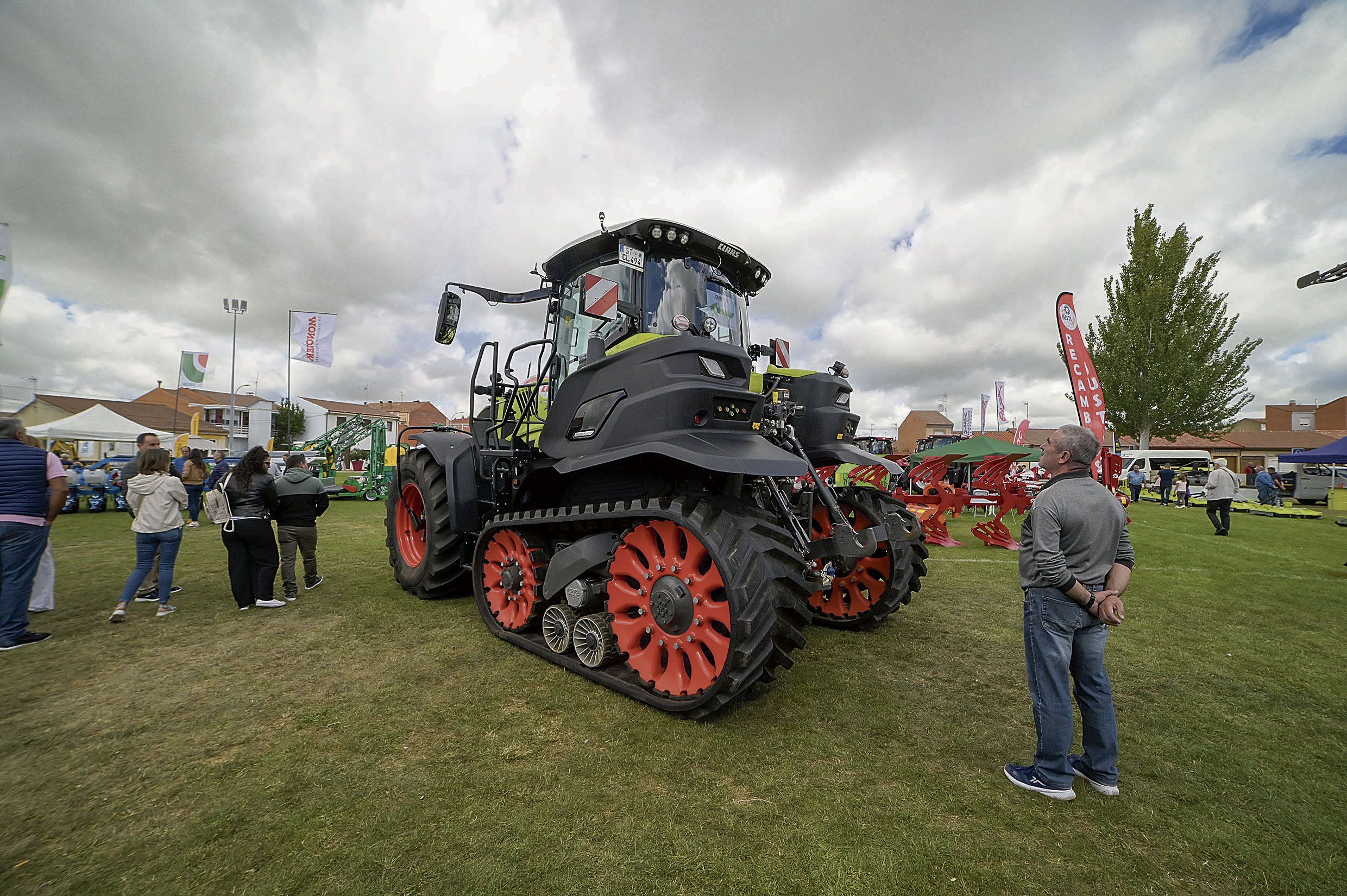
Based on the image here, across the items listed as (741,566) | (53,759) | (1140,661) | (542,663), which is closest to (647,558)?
(741,566)

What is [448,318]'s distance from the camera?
16.5 ft

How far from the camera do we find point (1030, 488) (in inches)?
455

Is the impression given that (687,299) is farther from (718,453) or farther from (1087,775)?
(1087,775)

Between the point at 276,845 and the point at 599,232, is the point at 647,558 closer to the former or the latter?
the point at 276,845

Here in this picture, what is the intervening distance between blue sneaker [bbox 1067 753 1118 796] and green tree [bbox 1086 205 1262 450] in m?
30.9

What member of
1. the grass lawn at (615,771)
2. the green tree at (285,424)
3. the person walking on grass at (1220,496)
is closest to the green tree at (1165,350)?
the person walking on grass at (1220,496)

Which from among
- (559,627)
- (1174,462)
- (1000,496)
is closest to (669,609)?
(559,627)

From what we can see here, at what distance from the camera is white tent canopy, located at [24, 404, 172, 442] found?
72.9ft

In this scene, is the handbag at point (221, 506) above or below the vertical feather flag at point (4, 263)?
below

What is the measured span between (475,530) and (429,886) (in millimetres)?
3690

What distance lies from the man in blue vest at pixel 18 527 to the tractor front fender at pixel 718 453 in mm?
4562

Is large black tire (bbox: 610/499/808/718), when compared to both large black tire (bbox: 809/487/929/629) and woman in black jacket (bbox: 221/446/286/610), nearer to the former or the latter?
large black tire (bbox: 809/487/929/629)

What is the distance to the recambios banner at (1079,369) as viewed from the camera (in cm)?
898

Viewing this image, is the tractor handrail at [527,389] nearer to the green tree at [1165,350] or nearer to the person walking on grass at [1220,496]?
the person walking on grass at [1220,496]
